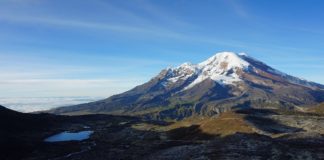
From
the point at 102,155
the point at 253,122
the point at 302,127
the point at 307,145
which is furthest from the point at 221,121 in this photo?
the point at 307,145

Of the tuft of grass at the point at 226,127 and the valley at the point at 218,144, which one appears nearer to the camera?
the valley at the point at 218,144

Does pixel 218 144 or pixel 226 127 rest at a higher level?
pixel 226 127

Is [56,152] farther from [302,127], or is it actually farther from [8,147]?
[302,127]

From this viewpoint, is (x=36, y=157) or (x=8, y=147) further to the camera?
(x=8, y=147)

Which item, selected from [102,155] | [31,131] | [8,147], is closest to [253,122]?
[102,155]

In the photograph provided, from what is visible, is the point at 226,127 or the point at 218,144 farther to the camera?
the point at 226,127

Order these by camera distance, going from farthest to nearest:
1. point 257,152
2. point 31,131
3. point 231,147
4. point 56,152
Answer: point 31,131
point 56,152
point 231,147
point 257,152

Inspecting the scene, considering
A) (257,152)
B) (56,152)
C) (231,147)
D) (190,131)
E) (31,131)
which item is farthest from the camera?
(31,131)

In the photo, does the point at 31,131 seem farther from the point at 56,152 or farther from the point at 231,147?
the point at 231,147

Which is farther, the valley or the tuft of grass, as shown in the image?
the tuft of grass
